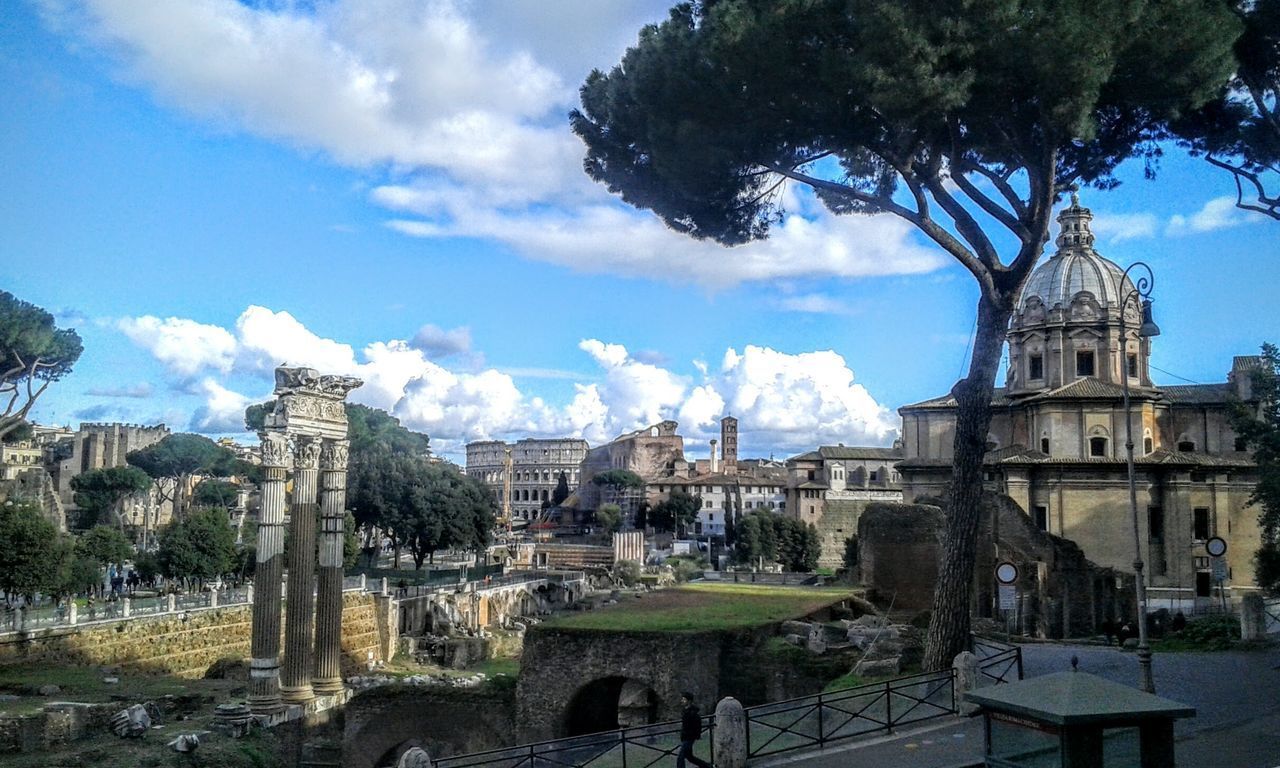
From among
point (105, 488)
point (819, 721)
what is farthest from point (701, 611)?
point (105, 488)

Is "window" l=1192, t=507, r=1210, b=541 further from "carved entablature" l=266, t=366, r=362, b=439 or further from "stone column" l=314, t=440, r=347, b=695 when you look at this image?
"carved entablature" l=266, t=366, r=362, b=439

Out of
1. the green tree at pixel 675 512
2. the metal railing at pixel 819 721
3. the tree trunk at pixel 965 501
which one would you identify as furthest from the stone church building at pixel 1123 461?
the green tree at pixel 675 512

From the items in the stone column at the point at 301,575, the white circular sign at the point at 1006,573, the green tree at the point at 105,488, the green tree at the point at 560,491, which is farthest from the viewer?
the green tree at the point at 560,491

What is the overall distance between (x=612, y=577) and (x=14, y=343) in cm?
3098

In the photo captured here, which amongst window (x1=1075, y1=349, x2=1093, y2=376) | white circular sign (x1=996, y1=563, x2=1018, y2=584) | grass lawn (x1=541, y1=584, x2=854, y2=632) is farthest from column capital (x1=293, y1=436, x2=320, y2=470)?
window (x1=1075, y1=349, x2=1093, y2=376)

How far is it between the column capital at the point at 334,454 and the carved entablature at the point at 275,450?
978mm

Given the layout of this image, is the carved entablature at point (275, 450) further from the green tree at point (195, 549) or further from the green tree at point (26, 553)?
the green tree at point (195, 549)

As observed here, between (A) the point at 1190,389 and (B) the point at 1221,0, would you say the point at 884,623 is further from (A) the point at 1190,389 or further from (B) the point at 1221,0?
(A) the point at 1190,389

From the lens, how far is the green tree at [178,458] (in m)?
61.2

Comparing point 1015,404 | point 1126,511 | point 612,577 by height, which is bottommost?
point 612,577

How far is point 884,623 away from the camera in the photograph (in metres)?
16.3

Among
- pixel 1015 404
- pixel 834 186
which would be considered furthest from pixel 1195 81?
pixel 1015 404

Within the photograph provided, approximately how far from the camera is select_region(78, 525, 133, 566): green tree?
3297 centimetres

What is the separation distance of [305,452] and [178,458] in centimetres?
5033
